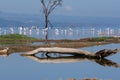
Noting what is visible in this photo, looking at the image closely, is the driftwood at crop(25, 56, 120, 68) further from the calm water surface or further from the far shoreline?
the far shoreline

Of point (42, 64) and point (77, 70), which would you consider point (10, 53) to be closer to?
point (42, 64)

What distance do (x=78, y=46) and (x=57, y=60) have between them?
35.7 feet

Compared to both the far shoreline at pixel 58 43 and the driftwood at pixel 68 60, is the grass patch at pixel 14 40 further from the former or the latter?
the driftwood at pixel 68 60

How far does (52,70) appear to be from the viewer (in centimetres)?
3108

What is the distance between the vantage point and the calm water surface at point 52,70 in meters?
28.2

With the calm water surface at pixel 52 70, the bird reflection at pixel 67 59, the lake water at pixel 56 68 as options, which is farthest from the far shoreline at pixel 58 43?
the calm water surface at pixel 52 70

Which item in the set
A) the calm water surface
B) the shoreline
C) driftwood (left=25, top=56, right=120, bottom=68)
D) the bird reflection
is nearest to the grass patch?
the shoreline

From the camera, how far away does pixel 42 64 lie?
112 feet

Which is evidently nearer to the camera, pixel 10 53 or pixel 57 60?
pixel 57 60

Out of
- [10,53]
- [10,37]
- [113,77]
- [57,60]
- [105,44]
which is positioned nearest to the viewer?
[113,77]

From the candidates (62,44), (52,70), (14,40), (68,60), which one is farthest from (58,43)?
(52,70)

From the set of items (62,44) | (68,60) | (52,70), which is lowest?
(52,70)

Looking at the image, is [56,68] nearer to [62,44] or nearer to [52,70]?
[52,70]

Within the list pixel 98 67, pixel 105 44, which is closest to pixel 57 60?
pixel 98 67
